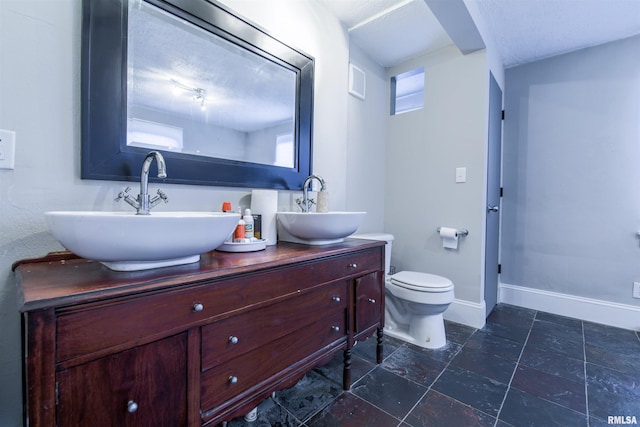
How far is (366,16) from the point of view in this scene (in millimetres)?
2010

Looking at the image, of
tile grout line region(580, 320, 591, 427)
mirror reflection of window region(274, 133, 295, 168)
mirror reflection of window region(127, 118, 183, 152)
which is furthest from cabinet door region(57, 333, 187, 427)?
tile grout line region(580, 320, 591, 427)

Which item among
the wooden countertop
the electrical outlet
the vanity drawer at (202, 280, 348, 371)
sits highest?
the wooden countertop

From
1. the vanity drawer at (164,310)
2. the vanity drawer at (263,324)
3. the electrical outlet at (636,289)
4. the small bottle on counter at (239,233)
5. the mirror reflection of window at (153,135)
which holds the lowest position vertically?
the electrical outlet at (636,289)

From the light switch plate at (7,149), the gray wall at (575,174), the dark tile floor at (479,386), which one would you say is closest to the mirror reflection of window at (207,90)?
the light switch plate at (7,149)

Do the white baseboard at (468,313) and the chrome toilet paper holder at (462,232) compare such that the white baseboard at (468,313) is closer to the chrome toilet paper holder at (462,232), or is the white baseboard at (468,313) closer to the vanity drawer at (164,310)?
the chrome toilet paper holder at (462,232)

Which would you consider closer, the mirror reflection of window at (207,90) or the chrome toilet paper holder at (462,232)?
the mirror reflection of window at (207,90)

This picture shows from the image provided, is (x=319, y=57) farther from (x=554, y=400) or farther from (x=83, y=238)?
(x=554, y=400)

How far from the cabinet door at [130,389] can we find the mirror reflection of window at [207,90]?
2.62 feet

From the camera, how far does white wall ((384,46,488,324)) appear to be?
217 cm

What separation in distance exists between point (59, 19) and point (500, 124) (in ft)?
9.94

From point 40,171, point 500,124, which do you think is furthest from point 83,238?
point 500,124

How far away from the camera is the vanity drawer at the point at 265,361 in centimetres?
86

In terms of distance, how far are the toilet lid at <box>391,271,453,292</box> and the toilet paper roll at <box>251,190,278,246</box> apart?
0.98 metres

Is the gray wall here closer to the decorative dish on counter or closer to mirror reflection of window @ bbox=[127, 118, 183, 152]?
the decorative dish on counter
